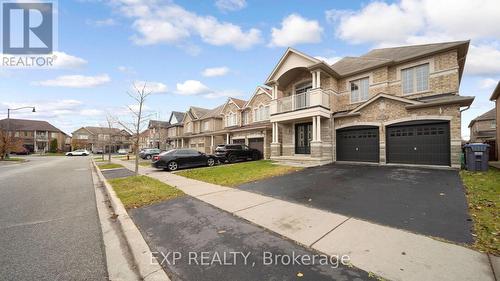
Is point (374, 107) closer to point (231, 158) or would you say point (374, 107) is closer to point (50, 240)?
point (231, 158)

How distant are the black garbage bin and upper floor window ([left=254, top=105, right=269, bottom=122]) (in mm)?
15320

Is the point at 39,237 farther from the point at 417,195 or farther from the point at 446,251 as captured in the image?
the point at 417,195

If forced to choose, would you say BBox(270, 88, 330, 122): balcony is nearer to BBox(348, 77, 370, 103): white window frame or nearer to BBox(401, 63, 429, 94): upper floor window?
BBox(348, 77, 370, 103): white window frame

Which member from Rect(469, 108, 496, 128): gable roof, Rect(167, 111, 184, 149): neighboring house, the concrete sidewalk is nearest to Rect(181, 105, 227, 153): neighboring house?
Rect(167, 111, 184, 149): neighboring house

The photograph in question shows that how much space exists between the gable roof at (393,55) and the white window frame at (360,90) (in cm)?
71

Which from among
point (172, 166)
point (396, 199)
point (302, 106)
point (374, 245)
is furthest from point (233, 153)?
point (374, 245)

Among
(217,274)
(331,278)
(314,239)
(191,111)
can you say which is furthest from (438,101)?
(191,111)

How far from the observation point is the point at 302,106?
16469mm

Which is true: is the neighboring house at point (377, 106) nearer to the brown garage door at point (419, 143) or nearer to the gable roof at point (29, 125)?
the brown garage door at point (419, 143)

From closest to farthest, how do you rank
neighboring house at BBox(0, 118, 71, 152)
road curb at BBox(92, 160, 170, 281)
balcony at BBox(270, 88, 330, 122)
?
road curb at BBox(92, 160, 170, 281) → balcony at BBox(270, 88, 330, 122) → neighboring house at BBox(0, 118, 71, 152)

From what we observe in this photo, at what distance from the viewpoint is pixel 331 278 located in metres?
2.67

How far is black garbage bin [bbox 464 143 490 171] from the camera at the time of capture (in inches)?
391

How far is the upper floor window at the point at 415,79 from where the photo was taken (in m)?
12.7

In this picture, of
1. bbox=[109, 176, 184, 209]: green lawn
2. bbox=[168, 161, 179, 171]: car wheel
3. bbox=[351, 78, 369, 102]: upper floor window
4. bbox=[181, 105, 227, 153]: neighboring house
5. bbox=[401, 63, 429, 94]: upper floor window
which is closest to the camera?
bbox=[109, 176, 184, 209]: green lawn
